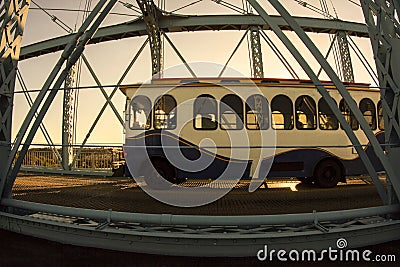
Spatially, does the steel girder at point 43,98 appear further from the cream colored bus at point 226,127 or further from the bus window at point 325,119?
the bus window at point 325,119

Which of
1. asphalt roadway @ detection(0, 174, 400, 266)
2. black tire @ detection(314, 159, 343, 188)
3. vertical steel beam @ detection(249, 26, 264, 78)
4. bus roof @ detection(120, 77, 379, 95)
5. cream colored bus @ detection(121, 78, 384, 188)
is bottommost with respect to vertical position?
asphalt roadway @ detection(0, 174, 400, 266)

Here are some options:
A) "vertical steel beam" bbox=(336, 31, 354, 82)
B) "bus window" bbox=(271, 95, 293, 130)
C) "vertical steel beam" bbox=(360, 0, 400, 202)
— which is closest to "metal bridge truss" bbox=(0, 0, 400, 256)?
"vertical steel beam" bbox=(360, 0, 400, 202)

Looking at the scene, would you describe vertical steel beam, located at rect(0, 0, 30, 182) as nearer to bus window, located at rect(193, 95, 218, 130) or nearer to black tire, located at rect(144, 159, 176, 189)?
black tire, located at rect(144, 159, 176, 189)

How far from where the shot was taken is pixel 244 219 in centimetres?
309

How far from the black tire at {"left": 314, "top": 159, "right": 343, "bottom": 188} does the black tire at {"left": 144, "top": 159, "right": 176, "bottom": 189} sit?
3661 mm

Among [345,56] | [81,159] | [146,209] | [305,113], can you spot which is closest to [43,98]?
[146,209]

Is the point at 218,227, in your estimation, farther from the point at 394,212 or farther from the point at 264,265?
the point at 394,212

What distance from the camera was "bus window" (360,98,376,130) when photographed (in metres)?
7.44

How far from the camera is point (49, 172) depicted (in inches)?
456

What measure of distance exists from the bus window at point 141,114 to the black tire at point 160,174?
998 mm

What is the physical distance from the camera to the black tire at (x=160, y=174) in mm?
6660

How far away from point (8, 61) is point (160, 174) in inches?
150

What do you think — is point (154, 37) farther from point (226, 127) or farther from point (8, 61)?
point (8, 61)

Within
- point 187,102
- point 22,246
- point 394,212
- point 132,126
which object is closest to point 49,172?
point 132,126
